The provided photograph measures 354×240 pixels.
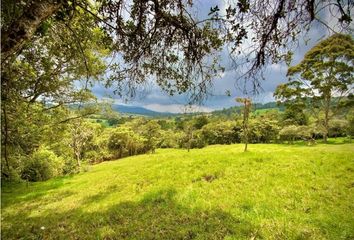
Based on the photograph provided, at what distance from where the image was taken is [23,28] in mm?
3518

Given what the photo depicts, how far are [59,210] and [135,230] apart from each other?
5.94 m

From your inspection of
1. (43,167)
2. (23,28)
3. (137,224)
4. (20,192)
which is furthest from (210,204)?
(43,167)

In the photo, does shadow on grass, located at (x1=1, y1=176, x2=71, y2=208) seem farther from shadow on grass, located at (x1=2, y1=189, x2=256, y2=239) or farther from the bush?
shadow on grass, located at (x1=2, y1=189, x2=256, y2=239)

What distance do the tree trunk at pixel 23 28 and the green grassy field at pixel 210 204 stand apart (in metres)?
7.26

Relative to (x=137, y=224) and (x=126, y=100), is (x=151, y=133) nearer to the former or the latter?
(x=137, y=224)

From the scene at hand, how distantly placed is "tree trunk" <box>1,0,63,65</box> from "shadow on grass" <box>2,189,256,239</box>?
23.8 feet

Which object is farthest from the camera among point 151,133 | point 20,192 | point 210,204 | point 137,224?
point 151,133

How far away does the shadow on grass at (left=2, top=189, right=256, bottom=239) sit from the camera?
923 cm

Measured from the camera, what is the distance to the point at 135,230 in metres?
9.83

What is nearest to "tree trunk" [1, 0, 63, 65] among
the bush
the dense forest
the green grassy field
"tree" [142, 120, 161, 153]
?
the dense forest

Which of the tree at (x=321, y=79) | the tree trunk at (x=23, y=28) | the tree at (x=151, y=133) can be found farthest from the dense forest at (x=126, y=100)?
the tree at (x=151, y=133)

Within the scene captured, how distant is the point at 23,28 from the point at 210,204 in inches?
405

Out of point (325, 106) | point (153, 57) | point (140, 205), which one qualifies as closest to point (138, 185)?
point (140, 205)

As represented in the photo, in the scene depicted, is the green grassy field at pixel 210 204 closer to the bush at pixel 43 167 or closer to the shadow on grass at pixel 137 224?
the shadow on grass at pixel 137 224
